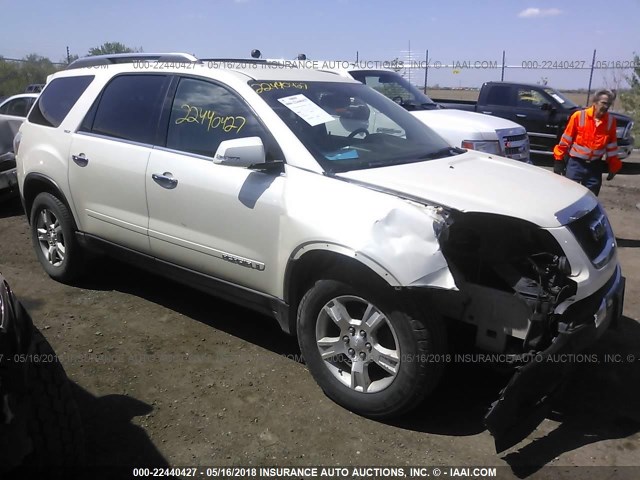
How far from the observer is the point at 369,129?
3.94m

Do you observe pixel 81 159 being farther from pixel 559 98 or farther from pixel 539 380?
pixel 559 98

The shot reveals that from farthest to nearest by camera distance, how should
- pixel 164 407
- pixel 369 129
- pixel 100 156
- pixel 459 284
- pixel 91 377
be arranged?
pixel 100 156, pixel 369 129, pixel 91 377, pixel 164 407, pixel 459 284

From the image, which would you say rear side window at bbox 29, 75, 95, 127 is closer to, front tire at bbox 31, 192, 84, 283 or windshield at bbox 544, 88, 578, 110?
front tire at bbox 31, 192, 84, 283

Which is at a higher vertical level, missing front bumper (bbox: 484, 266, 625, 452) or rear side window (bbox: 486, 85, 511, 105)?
rear side window (bbox: 486, 85, 511, 105)

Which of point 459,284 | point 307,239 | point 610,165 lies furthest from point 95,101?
point 610,165

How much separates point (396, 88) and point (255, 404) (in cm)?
680

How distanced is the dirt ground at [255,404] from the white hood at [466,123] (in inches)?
134

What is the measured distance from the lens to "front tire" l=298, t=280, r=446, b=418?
2.88 m

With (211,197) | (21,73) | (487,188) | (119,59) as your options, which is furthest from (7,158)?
(21,73)

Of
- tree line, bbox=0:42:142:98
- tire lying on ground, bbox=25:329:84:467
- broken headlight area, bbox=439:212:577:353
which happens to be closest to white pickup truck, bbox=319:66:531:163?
broken headlight area, bbox=439:212:577:353

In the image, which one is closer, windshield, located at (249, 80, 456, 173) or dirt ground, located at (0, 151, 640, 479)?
dirt ground, located at (0, 151, 640, 479)

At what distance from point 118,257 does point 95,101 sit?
4.12ft

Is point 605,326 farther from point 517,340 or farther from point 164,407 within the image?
point 164,407

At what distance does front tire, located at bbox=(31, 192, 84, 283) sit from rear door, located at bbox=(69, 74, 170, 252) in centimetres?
23
